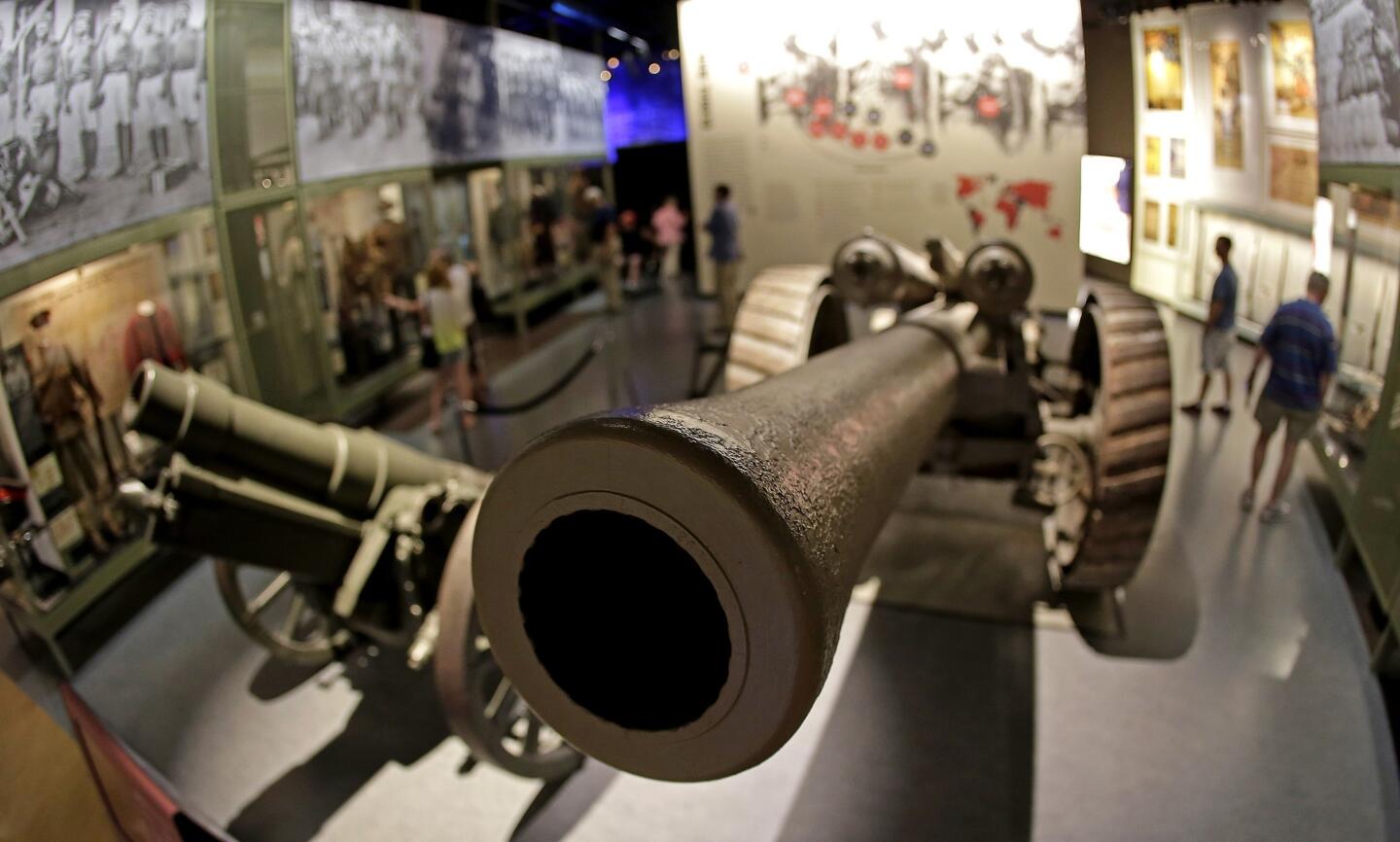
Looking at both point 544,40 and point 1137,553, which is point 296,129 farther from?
point 1137,553

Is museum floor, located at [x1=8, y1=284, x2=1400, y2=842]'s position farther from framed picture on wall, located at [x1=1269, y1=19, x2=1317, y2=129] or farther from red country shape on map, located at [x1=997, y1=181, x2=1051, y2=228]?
framed picture on wall, located at [x1=1269, y1=19, x2=1317, y2=129]

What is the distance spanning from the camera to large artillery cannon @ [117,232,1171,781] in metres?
0.97

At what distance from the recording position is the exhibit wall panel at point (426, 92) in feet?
10.3

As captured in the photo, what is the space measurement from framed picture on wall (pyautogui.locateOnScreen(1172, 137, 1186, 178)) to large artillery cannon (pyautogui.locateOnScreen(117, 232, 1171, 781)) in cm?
53

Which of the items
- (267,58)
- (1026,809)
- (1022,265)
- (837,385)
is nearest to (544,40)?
(267,58)

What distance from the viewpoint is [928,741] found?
286 centimetres

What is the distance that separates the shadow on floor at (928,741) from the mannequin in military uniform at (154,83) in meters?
2.66

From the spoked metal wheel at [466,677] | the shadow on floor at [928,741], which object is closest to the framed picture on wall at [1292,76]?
the shadow on floor at [928,741]

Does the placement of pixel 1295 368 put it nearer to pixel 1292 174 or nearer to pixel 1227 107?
pixel 1292 174

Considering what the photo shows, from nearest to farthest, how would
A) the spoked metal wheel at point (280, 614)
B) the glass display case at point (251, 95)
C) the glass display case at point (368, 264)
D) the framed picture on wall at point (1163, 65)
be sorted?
the framed picture on wall at point (1163, 65) < the glass display case at point (251, 95) < the spoked metal wheel at point (280, 614) < the glass display case at point (368, 264)

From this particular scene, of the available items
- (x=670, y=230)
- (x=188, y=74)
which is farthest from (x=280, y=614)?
(x=670, y=230)

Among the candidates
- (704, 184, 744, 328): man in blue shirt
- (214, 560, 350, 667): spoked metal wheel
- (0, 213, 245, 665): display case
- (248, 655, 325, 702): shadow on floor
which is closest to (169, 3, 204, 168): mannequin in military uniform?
(0, 213, 245, 665): display case

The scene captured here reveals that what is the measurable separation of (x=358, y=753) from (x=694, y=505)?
8.75ft

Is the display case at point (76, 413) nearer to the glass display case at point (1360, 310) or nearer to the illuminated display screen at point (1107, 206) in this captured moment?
the illuminated display screen at point (1107, 206)
